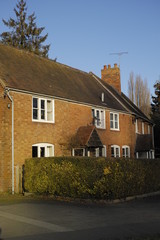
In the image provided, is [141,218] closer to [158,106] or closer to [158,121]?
[158,121]

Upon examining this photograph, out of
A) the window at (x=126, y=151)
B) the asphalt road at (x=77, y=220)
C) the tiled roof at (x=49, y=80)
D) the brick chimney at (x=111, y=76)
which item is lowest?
the asphalt road at (x=77, y=220)

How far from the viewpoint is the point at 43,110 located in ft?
62.9

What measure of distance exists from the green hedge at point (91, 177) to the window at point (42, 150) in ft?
6.17

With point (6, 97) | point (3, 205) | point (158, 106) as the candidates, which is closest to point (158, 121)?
point (158, 106)

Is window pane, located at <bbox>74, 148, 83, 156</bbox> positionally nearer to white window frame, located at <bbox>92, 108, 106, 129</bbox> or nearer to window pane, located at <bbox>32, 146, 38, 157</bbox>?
window pane, located at <bbox>32, 146, 38, 157</bbox>

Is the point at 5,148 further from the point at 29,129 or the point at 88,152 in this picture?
the point at 88,152

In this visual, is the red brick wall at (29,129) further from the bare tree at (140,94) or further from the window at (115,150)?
the bare tree at (140,94)

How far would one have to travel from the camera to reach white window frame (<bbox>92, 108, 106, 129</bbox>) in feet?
79.3

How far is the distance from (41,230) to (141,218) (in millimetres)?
3558

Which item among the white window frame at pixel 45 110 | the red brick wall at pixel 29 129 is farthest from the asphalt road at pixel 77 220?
the white window frame at pixel 45 110

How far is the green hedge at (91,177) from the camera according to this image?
13211mm

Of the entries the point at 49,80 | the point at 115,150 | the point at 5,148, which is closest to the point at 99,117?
the point at 115,150

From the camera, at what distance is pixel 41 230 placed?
830cm

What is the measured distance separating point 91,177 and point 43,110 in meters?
7.21
